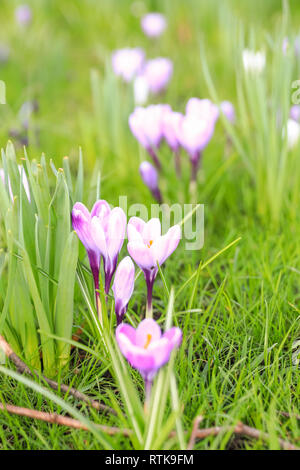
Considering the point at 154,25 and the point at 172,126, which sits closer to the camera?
the point at 172,126

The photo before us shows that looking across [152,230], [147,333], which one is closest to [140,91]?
[152,230]

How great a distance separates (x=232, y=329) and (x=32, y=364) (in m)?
0.48

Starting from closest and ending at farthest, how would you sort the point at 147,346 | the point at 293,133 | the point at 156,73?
the point at 147,346
the point at 293,133
the point at 156,73

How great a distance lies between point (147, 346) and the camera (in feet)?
3.14

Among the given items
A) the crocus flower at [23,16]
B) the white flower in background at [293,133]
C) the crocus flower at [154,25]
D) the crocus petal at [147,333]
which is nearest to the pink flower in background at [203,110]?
the white flower in background at [293,133]

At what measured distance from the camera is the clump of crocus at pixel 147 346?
877 mm

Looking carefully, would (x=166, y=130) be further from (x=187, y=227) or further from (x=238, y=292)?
(x=238, y=292)

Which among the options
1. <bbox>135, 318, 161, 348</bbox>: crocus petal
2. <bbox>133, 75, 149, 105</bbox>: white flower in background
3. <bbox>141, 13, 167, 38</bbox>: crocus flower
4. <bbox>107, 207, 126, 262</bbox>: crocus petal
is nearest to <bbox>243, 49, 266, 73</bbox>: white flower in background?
<bbox>133, 75, 149, 105</bbox>: white flower in background

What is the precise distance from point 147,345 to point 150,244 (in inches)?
9.0

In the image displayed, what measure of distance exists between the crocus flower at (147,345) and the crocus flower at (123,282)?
124mm

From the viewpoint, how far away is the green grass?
108 centimetres

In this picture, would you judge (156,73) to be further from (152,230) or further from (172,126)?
(152,230)

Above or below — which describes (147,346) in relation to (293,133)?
below

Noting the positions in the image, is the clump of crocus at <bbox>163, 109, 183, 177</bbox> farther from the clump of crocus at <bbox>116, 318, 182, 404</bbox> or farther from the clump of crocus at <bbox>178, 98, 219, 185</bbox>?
the clump of crocus at <bbox>116, 318, 182, 404</bbox>
